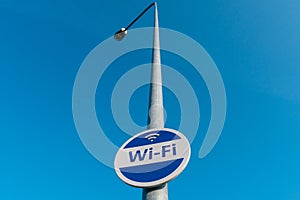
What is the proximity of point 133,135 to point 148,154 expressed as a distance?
458 millimetres

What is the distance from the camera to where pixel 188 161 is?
3.70 m

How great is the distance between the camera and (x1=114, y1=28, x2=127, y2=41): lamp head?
6343 mm

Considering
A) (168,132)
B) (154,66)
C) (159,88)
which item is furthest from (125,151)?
(154,66)

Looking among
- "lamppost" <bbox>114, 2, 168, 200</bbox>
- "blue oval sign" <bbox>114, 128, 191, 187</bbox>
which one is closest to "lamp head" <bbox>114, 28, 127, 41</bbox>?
"lamppost" <bbox>114, 2, 168, 200</bbox>

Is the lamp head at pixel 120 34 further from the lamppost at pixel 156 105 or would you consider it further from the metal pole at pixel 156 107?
the metal pole at pixel 156 107

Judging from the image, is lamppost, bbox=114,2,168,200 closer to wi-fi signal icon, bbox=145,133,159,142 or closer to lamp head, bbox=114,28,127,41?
wi-fi signal icon, bbox=145,133,159,142

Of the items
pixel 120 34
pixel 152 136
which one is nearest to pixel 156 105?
pixel 152 136

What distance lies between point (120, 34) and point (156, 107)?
2.61 meters

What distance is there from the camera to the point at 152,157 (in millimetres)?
3811

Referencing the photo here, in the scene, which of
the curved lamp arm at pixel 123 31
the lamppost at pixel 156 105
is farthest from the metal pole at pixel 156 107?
the curved lamp arm at pixel 123 31

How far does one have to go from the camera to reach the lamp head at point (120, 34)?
20.8 ft

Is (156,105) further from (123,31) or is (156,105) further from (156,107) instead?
(123,31)

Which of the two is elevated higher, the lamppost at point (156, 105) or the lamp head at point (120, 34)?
the lamp head at point (120, 34)

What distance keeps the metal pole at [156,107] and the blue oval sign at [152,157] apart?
0.10 m
